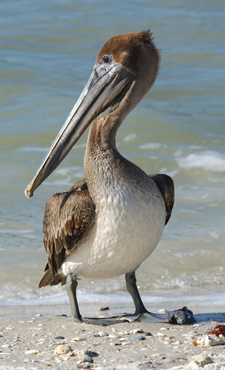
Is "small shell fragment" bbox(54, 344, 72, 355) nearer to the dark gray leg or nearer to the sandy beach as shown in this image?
the sandy beach

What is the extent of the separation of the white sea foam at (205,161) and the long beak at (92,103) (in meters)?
5.17

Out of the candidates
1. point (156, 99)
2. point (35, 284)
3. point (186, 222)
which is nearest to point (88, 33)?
point (156, 99)

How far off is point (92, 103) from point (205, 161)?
554 cm

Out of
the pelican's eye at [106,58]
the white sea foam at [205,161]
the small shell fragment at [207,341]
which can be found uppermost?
the white sea foam at [205,161]

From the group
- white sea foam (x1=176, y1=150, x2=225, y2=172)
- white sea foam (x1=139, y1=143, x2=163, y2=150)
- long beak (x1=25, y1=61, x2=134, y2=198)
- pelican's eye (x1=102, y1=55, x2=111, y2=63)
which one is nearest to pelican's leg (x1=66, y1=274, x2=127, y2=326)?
Result: long beak (x1=25, y1=61, x2=134, y2=198)

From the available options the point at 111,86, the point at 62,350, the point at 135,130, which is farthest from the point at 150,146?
the point at 62,350

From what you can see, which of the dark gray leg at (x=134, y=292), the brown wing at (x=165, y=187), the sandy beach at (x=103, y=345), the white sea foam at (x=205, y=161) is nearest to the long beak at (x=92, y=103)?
the brown wing at (x=165, y=187)

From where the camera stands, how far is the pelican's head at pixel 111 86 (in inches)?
176

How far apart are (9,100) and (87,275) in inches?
327

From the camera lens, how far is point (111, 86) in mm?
4594

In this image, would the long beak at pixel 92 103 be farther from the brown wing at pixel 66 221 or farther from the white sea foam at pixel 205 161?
the white sea foam at pixel 205 161

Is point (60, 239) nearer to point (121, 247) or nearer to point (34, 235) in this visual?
point (121, 247)

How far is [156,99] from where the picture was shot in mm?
13133

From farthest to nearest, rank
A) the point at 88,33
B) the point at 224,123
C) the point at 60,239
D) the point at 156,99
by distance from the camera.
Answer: the point at 88,33, the point at 156,99, the point at 224,123, the point at 60,239
